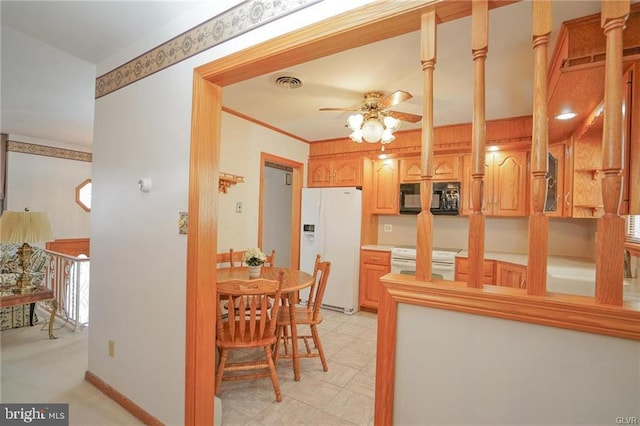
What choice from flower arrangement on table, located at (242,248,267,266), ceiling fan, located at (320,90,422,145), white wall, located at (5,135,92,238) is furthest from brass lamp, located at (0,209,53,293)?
white wall, located at (5,135,92,238)

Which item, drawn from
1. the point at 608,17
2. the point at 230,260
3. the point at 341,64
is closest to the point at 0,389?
the point at 230,260

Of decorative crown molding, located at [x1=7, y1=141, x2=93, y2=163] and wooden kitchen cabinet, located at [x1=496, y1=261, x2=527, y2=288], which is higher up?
decorative crown molding, located at [x1=7, y1=141, x2=93, y2=163]

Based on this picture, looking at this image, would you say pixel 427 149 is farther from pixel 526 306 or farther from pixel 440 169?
pixel 440 169

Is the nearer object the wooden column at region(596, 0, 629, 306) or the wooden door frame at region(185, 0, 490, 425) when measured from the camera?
the wooden column at region(596, 0, 629, 306)

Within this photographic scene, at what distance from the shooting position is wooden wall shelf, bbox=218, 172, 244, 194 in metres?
3.14

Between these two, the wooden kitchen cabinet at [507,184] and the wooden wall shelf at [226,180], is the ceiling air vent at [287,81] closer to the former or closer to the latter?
the wooden wall shelf at [226,180]

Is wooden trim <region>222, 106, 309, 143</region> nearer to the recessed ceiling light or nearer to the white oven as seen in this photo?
the white oven

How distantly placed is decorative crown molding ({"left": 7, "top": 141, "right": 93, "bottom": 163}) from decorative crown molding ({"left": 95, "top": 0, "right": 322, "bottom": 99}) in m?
4.28

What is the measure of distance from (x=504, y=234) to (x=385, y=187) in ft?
5.48

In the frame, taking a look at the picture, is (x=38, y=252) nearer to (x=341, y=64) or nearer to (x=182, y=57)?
(x=182, y=57)

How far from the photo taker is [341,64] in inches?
89.4

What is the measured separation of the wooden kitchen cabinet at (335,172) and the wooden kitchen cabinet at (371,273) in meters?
1.06

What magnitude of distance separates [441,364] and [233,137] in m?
3.12

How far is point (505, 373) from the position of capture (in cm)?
93
